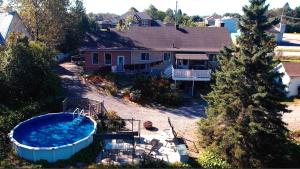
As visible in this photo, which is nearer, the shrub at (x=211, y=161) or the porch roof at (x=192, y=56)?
the shrub at (x=211, y=161)

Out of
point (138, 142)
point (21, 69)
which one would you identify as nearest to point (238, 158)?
point (138, 142)

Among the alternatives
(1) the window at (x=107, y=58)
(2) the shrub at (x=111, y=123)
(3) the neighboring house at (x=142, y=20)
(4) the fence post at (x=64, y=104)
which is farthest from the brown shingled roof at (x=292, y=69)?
(3) the neighboring house at (x=142, y=20)

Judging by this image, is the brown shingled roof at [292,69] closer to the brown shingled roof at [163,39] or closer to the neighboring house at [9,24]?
the brown shingled roof at [163,39]

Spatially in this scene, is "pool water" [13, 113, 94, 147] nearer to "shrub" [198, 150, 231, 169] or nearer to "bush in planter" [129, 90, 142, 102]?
"bush in planter" [129, 90, 142, 102]

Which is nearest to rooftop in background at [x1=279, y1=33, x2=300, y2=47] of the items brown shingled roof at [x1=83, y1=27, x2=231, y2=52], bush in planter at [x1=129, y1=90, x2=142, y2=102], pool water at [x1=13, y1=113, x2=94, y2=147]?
brown shingled roof at [x1=83, y1=27, x2=231, y2=52]

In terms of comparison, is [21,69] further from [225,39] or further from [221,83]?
[225,39]
